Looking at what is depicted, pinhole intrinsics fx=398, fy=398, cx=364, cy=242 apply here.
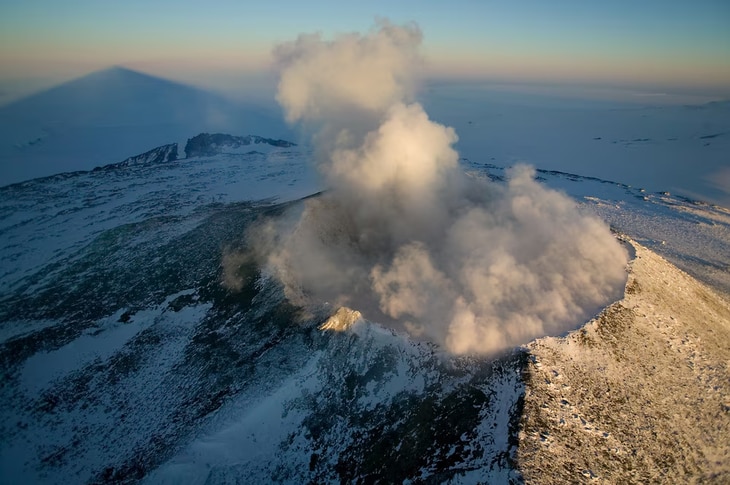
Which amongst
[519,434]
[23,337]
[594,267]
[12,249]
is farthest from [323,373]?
[12,249]

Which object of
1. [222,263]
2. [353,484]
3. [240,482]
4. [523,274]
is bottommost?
[240,482]

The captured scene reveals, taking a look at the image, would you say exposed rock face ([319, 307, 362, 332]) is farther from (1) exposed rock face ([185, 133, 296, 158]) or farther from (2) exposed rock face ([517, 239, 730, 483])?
(1) exposed rock face ([185, 133, 296, 158])

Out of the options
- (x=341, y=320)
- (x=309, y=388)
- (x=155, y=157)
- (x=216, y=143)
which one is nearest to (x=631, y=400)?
(x=341, y=320)

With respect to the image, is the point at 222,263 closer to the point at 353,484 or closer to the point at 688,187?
the point at 353,484

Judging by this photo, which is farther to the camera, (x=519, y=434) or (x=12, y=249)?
(x=12, y=249)

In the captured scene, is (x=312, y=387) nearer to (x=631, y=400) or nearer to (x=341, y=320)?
(x=341, y=320)

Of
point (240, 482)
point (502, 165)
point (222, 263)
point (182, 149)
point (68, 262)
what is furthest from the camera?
point (182, 149)

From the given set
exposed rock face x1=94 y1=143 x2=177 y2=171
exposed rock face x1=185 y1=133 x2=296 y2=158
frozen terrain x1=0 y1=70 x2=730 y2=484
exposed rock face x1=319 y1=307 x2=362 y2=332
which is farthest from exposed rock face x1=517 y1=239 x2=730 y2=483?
exposed rock face x1=185 y1=133 x2=296 y2=158
